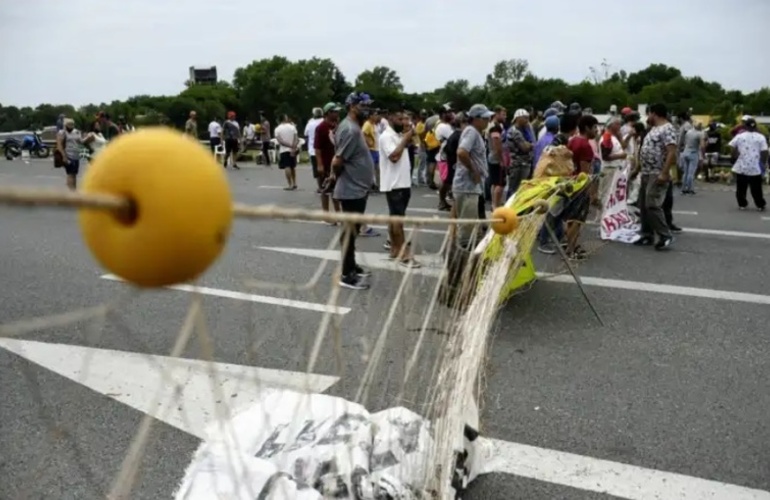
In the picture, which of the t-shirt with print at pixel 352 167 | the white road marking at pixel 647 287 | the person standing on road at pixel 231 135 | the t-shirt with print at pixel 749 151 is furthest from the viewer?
the person standing on road at pixel 231 135

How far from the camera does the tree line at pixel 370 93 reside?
166 feet

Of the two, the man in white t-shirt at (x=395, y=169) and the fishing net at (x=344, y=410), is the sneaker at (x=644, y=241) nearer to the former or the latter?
the man in white t-shirt at (x=395, y=169)

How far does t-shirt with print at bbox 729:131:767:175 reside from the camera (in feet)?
38.9

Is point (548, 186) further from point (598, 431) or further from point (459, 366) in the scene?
point (459, 366)

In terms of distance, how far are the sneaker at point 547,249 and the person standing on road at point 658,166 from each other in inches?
55.5

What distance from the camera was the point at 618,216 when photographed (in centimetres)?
916

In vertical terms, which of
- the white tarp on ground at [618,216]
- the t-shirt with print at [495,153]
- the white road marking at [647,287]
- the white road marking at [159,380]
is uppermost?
the t-shirt with print at [495,153]

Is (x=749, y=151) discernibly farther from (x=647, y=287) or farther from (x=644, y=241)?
(x=647, y=287)

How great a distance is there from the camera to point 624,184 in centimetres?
938

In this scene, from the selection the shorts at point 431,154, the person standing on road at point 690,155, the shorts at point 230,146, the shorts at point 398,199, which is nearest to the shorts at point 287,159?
the shorts at point 431,154

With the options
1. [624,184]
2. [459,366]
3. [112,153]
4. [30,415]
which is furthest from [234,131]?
[112,153]

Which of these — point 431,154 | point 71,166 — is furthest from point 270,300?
point 431,154

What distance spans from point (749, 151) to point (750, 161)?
0.19 m

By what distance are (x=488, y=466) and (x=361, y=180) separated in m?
4.10
